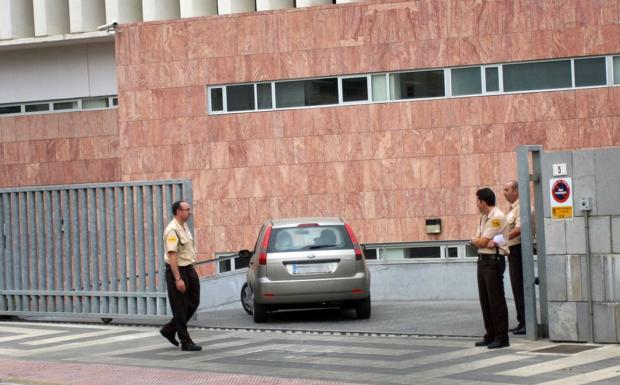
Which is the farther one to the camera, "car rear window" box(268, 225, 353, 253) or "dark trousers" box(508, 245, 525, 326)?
"car rear window" box(268, 225, 353, 253)

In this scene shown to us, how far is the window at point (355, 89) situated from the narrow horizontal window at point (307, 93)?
0.21 metres

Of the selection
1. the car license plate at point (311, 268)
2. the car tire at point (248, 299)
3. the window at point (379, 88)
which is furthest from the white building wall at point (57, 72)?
the car license plate at point (311, 268)

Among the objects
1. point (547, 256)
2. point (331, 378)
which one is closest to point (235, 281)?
point (547, 256)

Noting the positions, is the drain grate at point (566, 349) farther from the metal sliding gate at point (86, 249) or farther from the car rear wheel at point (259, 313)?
the metal sliding gate at point (86, 249)

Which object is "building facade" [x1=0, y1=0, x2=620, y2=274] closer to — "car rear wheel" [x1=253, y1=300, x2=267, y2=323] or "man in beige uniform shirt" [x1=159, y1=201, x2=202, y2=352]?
"car rear wheel" [x1=253, y1=300, x2=267, y2=323]

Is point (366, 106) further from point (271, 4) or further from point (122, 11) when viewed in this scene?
point (122, 11)

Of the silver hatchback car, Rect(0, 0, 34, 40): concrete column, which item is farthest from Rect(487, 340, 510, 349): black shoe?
Rect(0, 0, 34, 40): concrete column

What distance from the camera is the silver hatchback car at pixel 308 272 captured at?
18.2m

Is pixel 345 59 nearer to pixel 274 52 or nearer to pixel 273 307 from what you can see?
pixel 274 52

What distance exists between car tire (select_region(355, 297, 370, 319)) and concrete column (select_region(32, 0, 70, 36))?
20.3m

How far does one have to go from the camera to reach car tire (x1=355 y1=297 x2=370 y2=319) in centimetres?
1853

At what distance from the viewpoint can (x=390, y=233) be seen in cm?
2905

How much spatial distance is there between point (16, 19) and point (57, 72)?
6.43ft

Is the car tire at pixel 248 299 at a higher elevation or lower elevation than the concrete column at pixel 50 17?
lower
